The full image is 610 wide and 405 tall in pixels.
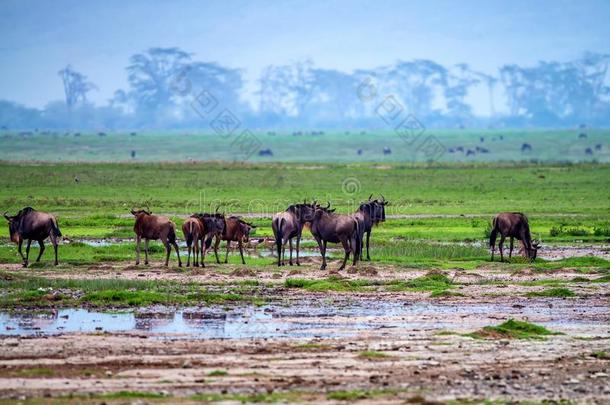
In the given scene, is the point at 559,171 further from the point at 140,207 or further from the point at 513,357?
the point at 513,357

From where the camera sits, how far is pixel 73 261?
24.9 metres

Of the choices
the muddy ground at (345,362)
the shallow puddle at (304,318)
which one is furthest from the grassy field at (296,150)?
the muddy ground at (345,362)

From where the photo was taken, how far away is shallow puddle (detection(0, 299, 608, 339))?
53.4ft

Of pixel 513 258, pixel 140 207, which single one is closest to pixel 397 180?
pixel 140 207

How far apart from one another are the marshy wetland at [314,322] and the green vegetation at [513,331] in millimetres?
33

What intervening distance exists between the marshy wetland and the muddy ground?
0.11 ft

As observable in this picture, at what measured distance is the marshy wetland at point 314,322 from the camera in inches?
500

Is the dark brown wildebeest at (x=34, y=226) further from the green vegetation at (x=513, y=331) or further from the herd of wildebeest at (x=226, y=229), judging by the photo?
the green vegetation at (x=513, y=331)

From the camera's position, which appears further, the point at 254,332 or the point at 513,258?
Result: the point at 513,258

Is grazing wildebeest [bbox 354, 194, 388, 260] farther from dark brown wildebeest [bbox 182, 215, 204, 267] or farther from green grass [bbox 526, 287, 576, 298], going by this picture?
green grass [bbox 526, 287, 576, 298]

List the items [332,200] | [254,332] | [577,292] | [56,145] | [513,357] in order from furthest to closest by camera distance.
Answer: [56,145], [332,200], [577,292], [254,332], [513,357]

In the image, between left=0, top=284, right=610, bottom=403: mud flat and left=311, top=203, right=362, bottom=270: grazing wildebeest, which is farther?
left=311, top=203, right=362, bottom=270: grazing wildebeest

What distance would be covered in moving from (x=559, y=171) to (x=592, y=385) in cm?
6072

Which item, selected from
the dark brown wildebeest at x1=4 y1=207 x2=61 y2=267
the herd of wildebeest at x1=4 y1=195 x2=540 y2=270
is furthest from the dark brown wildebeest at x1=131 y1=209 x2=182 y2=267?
the dark brown wildebeest at x1=4 y1=207 x2=61 y2=267
